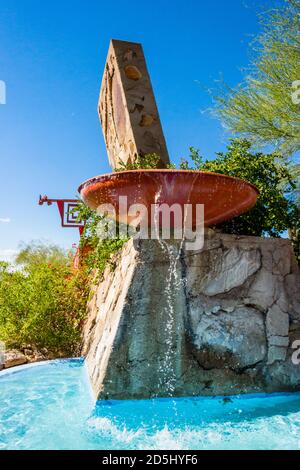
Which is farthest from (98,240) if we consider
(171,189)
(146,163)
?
(171,189)

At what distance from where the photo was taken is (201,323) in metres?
3.51

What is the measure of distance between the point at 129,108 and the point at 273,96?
6.65 ft

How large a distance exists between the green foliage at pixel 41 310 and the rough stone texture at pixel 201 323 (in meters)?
1.79

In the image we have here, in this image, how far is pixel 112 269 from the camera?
4617 mm

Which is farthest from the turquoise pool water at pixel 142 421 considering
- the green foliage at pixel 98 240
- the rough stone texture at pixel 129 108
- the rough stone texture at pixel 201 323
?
the rough stone texture at pixel 129 108

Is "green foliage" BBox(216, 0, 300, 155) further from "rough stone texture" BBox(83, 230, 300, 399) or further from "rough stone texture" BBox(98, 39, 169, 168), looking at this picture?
"rough stone texture" BBox(83, 230, 300, 399)

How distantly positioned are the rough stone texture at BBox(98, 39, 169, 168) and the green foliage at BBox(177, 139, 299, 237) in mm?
807

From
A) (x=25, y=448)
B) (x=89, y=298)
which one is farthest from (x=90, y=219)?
(x=25, y=448)

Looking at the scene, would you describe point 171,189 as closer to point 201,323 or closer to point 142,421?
point 201,323

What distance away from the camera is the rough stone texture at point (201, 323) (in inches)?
131

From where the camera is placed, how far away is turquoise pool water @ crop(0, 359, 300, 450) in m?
2.44

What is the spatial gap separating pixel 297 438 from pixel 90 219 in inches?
130

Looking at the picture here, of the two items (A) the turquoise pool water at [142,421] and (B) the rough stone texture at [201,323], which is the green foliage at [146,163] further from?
(A) the turquoise pool water at [142,421]
